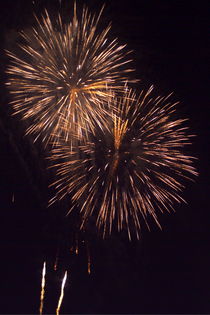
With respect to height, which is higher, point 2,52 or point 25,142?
point 2,52

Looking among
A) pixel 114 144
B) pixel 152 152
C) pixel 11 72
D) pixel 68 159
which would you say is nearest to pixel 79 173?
pixel 68 159

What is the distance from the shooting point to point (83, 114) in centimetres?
572

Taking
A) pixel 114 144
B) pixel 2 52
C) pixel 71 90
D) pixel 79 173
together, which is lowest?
pixel 79 173

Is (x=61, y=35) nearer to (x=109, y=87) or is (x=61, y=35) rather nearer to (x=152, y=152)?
(x=109, y=87)

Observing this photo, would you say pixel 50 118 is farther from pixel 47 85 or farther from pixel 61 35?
pixel 61 35

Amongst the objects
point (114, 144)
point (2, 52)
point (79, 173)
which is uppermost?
A: point (2, 52)

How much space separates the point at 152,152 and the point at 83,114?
3.58 feet

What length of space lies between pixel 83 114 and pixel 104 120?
0.31 metres

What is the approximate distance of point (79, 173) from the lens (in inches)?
247

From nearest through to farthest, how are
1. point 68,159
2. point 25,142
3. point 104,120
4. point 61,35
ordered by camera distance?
1. point 61,35
2. point 104,120
3. point 68,159
4. point 25,142

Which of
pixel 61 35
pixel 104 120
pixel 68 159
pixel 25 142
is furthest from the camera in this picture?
pixel 25 142

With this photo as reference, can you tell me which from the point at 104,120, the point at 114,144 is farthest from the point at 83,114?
the point at 114,144

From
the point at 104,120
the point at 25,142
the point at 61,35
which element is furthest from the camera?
the point at 25,142

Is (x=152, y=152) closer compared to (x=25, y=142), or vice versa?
(x=152, y=152)
